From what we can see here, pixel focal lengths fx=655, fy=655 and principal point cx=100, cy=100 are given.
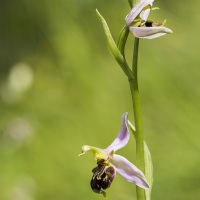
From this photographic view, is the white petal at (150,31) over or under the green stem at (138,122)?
over

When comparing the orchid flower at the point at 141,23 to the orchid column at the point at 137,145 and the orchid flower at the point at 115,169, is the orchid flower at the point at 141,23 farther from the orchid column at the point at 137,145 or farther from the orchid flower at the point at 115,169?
the orchid flower at the point at 115,169

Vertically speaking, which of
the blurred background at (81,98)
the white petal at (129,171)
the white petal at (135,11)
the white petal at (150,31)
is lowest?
the blurred background at (81,98)

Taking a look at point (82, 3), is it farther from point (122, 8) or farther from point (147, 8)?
point (147, 8)

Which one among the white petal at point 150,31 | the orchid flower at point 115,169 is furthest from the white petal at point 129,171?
the white petal at point 150,31

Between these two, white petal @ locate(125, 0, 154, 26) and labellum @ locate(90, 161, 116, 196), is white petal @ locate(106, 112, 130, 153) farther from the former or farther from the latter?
white petal @ locate(125, 0, 154, 26)

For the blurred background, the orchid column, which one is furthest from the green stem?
the blurred background

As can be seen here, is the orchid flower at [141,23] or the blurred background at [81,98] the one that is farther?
the blurred background at [81,98]

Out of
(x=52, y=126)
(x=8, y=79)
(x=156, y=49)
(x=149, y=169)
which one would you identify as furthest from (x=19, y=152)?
(x=149, y=169)
